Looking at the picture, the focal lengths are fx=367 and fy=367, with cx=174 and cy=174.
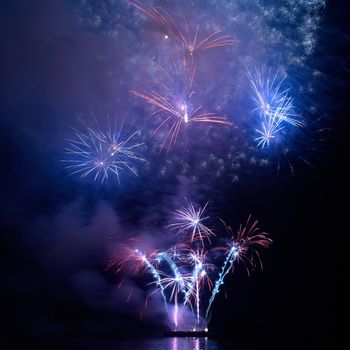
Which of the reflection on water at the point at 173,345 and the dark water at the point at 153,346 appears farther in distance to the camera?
the dark water at the point at 153,346

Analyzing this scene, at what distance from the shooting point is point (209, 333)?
98938mm

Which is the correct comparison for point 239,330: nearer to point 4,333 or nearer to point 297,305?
point 297,305

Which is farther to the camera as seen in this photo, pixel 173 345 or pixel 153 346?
pixel 173 345

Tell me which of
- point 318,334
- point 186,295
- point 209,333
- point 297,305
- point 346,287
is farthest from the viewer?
point 209,333

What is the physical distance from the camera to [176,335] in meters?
103

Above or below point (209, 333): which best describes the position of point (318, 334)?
below

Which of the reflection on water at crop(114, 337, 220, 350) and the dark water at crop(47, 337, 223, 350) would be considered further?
the dark water at crop(47, 337, 223, 350)

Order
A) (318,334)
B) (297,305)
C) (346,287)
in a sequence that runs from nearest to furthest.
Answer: (346,287) < (318,334) < (297,305)

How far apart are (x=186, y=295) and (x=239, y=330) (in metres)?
45.6

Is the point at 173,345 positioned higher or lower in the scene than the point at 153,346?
higher

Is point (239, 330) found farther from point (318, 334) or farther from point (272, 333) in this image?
point (318, 334)

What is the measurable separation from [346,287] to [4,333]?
121666 mm

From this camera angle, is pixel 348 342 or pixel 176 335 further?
pixel 176 335

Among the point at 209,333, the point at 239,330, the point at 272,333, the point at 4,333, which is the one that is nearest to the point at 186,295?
the point at 272,333
